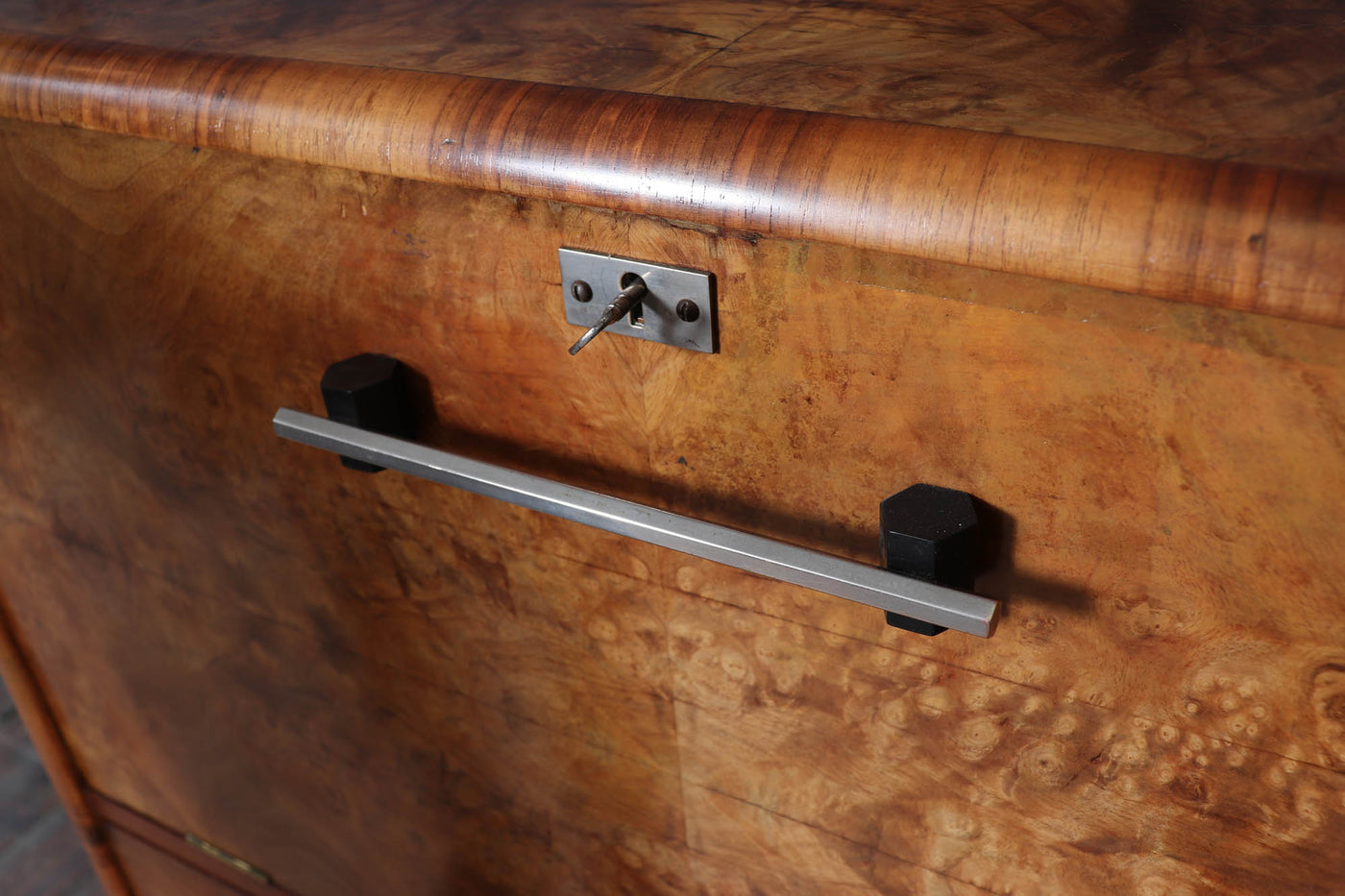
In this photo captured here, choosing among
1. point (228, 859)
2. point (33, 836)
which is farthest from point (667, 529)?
point (33, 836)

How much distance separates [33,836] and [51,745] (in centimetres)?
43

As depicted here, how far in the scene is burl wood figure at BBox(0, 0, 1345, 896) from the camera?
0.30 metres

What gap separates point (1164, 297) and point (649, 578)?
22cm

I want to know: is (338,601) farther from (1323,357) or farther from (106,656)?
(1323,357)

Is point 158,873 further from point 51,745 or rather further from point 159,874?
point 51,745

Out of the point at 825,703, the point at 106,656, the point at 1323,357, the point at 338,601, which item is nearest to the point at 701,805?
the point at 825,703

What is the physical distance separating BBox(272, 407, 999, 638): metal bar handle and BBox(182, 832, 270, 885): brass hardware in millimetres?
420

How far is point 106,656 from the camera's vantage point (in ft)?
2.30

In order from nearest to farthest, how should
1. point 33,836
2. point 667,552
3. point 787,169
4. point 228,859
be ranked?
point 787,169 < point 667,552 < point 228,859 < point 33,836

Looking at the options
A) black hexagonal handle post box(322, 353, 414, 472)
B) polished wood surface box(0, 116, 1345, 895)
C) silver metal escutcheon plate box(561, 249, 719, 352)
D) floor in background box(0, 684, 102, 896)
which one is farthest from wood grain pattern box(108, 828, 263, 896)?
silver metal escutcheon plate box(561, 249, 719, 352)

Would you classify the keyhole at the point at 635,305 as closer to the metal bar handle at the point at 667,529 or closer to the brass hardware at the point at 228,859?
the metal bar handle at the point at 667,529

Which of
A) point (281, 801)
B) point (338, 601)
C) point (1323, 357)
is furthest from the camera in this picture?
point (281, 801)

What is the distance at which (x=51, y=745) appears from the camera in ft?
2.59

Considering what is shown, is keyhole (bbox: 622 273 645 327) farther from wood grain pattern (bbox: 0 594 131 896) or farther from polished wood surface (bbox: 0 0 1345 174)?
wood grain pattern (bbox: 0 594 131 896)
